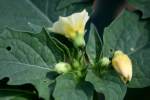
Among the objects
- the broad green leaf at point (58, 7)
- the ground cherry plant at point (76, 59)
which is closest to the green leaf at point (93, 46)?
the ground cherry plant at point (76, 59)

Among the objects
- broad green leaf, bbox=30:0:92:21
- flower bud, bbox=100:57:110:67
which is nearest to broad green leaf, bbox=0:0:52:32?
broad green leaf, bbox=30:0:92:21

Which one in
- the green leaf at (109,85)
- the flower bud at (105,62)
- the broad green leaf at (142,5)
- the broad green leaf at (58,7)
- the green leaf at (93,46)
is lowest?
the green leaf at (109,85)

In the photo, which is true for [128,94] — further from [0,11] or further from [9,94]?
[0,11]

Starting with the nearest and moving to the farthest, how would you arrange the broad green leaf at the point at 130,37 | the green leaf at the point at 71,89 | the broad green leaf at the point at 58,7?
the green leaf at the point at 71,89 < the broad green leaf at the point at 130,37 < the broad green leaf at the point at 58,7

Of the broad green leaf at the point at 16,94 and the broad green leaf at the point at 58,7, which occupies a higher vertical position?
the broad green leaf at the point at 58,7

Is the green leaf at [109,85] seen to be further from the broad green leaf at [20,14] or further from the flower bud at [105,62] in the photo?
the broad green leaf at [20,14]
